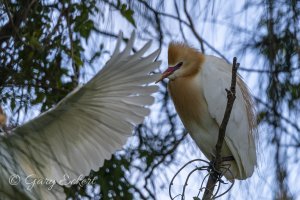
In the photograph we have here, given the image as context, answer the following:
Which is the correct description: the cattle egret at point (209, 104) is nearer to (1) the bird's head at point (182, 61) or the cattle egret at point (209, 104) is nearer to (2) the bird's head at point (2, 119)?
(1) the bird's head at point (182, 61)

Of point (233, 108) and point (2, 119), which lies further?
point (233, 108)

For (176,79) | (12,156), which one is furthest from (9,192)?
(176,79)

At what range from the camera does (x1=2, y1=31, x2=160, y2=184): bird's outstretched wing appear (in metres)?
1.91

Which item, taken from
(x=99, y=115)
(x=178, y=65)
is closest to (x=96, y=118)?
(x=99, y=115)

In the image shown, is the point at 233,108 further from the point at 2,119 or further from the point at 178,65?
the point at 2,119

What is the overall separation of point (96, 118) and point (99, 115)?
0.02 m

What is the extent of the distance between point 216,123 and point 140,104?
0.35m

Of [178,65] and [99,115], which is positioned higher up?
[178,65]

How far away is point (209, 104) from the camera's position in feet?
7.41

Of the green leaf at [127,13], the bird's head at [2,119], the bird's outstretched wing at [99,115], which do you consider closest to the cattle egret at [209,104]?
the bird's outstretched wing at [99,115]

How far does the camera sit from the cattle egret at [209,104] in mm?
2209

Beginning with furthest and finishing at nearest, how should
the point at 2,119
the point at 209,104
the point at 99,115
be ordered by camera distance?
the point at 209,104, the point at 99,115, the point at 2,119

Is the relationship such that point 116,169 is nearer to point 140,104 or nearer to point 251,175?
point 140,104

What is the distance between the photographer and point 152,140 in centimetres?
228
